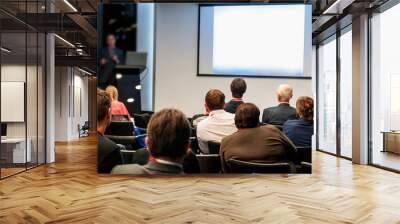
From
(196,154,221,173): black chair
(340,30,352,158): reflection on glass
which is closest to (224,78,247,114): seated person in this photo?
(196,154,221,173): black chair

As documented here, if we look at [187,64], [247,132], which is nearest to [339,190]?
[247,132]

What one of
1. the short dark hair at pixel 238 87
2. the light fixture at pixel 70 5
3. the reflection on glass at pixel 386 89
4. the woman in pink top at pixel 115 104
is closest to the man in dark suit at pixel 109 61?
the woman in pink top at pixel 115 104

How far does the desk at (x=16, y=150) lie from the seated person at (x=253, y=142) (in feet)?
16.0

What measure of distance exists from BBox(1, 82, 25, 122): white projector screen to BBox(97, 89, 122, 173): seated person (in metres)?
3.93

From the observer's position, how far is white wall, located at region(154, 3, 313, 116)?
12.4 feet

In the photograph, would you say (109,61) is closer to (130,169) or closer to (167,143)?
(130,169)

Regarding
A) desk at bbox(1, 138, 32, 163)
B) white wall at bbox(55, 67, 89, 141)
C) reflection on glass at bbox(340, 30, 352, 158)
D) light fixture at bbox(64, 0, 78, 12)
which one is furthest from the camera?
white wall at bbox(55, 67, 89, 141)

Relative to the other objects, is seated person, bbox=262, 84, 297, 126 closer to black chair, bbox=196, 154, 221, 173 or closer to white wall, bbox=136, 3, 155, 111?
black chair, bbox=196, 154, 221, 173

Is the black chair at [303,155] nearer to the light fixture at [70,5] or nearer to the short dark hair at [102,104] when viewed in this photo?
the short dark hair at [102,104]

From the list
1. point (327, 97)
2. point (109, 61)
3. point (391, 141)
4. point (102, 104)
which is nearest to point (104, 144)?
point (102, 104)

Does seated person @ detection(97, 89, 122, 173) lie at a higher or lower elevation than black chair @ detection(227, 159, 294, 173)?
higher

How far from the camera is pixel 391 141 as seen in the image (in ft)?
24.0

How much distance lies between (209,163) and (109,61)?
4.45 feet

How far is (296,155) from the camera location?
3.87m
